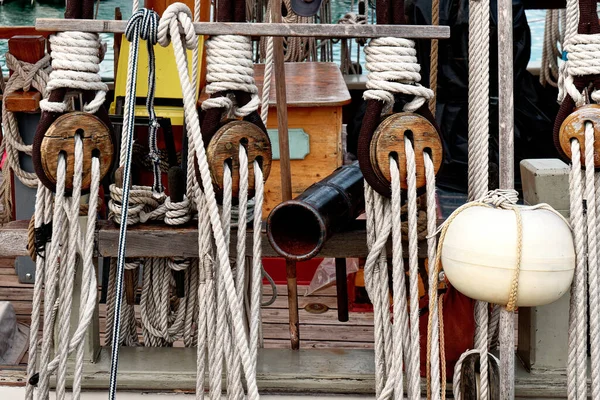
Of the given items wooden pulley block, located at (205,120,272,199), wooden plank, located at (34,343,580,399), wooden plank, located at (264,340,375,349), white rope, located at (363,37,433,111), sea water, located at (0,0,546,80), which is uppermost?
sea water, located at (0,0,546,80)

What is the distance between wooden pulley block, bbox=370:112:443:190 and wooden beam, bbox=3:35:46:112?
1.72 m

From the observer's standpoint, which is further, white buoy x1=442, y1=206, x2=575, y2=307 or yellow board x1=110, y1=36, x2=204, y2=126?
yellow board x1=110, y1=36, x2=204, y2=126

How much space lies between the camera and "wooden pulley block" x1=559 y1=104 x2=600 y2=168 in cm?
156

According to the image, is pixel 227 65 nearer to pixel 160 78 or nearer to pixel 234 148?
pixel 234 148

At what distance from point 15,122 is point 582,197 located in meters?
2.24

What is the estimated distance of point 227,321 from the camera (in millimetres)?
1653

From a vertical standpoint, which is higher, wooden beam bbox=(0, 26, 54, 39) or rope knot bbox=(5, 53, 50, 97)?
wooden beam bbox=(0, 26, 54, 39)

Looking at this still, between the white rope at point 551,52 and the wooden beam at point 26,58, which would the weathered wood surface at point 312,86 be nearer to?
the wooden beam at point 26,58

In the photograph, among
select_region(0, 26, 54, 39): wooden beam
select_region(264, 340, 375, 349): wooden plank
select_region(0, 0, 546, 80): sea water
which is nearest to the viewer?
select_region(264, 340, 375, 349): wooden plank

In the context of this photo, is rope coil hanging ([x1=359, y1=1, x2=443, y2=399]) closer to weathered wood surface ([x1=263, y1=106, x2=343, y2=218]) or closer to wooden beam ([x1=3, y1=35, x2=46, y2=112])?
weathered wood surface ([x1=263, y1=106, x2=343, y2=218])

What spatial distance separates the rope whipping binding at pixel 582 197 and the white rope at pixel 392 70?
30 cm

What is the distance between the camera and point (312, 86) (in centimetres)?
339

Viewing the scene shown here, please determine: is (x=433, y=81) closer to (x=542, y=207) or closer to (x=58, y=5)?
(x=542, y=207)

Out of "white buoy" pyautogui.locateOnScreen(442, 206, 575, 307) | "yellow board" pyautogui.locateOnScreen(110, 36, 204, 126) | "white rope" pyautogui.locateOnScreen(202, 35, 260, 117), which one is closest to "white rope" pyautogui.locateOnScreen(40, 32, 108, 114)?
"white rope" pyautogui.locateOnScreen(202, 35, 260, 117)
